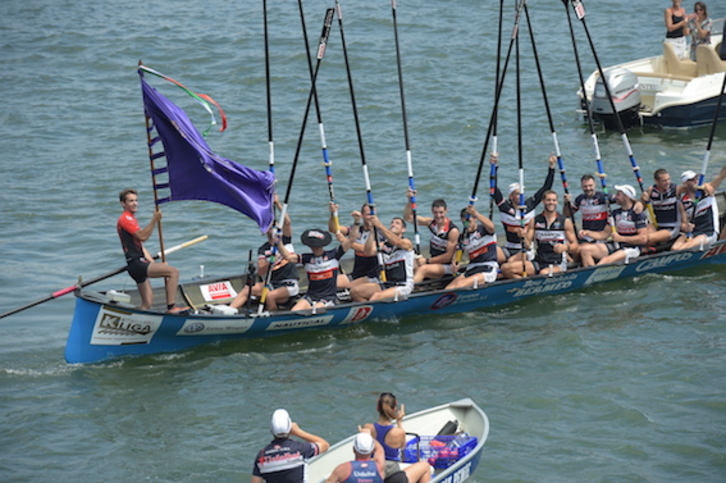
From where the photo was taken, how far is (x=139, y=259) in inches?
554

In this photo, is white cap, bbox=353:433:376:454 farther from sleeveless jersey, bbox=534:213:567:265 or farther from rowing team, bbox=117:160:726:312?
sleeveless jersey, bbox=534:213:567:265

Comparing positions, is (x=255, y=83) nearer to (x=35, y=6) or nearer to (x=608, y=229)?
(x=35, y=6)

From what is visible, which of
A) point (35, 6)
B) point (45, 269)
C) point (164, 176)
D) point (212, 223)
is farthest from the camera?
point (35, 6)

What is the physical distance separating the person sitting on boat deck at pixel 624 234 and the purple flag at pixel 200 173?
18.0 ft

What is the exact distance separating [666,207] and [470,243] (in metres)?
3.58

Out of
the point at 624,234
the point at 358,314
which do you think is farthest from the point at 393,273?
the point at 624,234

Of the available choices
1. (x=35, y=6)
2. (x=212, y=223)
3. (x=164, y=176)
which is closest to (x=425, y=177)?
(x=212, y=223)

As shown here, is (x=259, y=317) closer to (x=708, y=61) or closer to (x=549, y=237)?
(x=549, y=237)

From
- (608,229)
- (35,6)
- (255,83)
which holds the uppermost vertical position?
(35,6)

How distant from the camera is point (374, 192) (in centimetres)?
2208

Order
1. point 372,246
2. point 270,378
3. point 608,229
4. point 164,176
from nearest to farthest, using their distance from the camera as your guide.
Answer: point 270,378 → point 372,246 → point 608,229 → point 164,176

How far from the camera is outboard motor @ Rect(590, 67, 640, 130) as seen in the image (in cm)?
2323

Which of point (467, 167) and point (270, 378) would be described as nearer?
point (270, 378)

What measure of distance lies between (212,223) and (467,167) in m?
6.02
